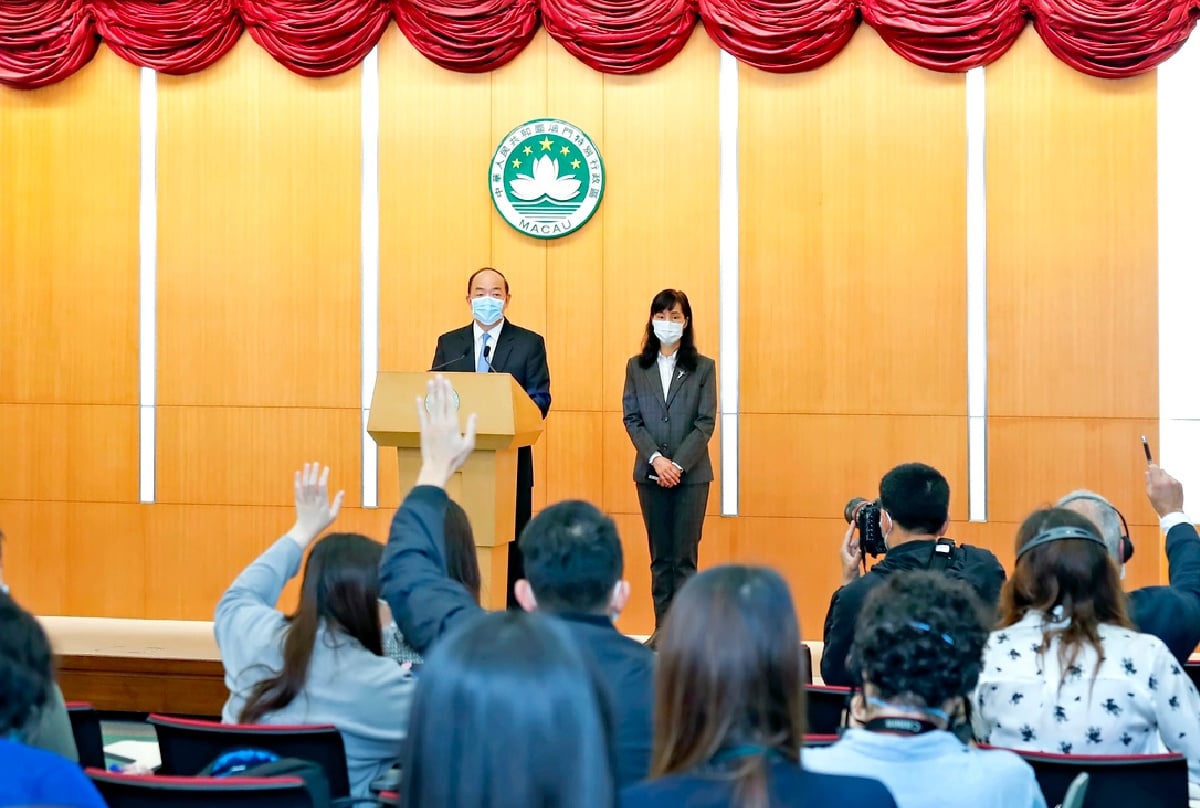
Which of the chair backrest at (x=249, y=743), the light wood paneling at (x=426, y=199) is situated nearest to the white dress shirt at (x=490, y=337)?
the light wood paneling at (x=426, y=199)

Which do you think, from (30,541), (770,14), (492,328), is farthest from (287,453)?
(770,14)

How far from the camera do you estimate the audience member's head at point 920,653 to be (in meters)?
1.80

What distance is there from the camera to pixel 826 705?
302 cm

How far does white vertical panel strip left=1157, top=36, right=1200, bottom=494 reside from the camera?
6188 mm

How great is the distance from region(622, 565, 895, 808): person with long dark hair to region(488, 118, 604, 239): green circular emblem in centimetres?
532

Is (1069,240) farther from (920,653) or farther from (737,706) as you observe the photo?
(737,706)

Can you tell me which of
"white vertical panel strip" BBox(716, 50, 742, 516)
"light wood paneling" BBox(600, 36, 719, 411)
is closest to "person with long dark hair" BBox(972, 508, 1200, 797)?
"white vertical panel strip" BBox(716, 50, 742, 516)

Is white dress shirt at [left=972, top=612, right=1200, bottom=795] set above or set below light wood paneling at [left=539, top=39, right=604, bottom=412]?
below

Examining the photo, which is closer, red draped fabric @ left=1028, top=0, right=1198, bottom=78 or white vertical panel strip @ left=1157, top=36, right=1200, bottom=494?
red draped fabric @ left=1028, top=0, right=1198, bottom=78

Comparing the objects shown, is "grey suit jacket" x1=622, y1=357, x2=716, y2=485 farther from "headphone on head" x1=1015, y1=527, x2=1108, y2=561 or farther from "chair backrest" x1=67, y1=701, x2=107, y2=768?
"chair backrest" x1=67, y1=701, x2=107, y2=768

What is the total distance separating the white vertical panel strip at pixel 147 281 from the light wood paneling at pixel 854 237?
120 inches

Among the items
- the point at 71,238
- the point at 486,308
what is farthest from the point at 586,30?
the point at 71,238

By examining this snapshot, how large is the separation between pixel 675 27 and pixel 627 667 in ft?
16.3

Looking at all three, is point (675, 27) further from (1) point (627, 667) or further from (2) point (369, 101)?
(1) point (627, 667)
